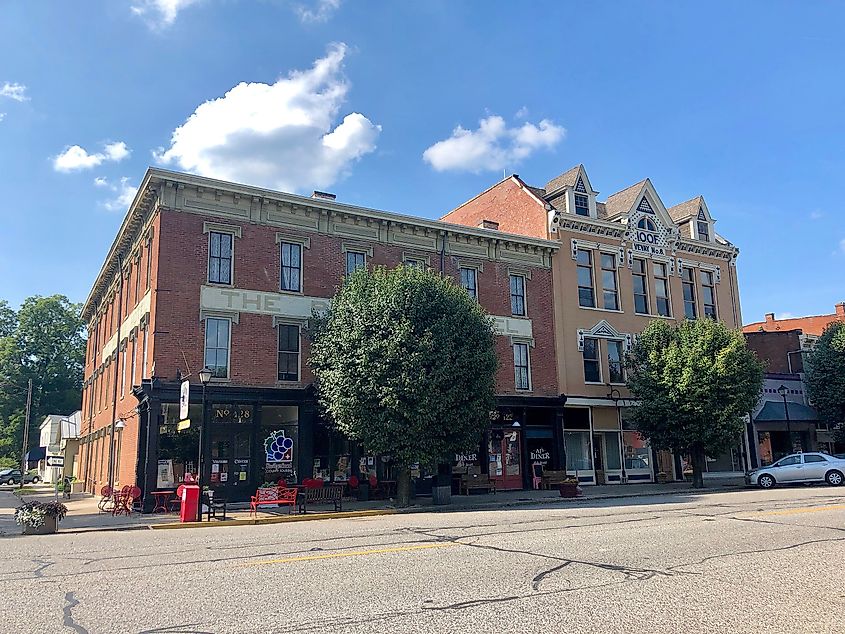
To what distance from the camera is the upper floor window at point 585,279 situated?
3244 centimetres

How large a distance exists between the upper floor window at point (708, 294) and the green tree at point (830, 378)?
5.93 metres

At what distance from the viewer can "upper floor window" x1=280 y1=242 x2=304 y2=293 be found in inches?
993

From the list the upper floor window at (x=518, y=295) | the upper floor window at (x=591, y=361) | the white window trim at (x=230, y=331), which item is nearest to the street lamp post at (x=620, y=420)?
the upper floor window at (x=591, y=361)

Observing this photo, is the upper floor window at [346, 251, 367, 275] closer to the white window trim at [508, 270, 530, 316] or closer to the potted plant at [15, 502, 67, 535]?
the white window trim at [508, 270, 530, 316]

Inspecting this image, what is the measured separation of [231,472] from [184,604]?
1583 centimetres

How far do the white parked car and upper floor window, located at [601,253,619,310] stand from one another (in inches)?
368

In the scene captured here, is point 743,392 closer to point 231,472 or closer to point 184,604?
point 231,472

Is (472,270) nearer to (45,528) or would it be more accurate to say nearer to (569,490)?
(569,490)

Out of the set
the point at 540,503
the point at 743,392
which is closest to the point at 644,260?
the point at 743,392

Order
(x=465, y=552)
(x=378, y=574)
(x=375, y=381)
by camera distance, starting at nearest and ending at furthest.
Result: (x=378, y=574) → (x=465, y=552) → (x=375, y=381)

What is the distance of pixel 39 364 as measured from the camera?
69000mm

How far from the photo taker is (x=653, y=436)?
29.2 m

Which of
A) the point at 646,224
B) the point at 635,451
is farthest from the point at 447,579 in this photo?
the point at 646,224

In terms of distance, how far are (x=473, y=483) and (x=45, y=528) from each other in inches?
579
